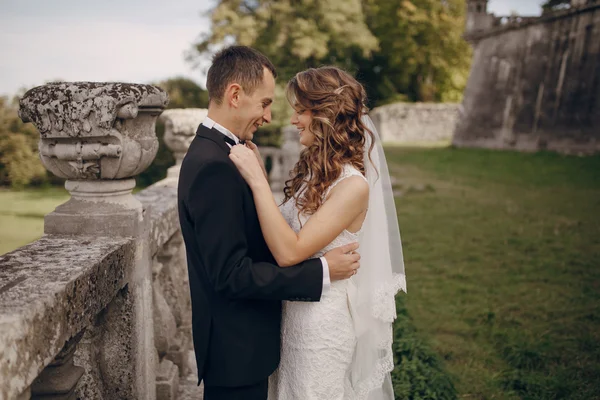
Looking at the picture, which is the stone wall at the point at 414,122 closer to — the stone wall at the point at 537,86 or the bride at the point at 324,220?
the stone wall at the point at 537,86

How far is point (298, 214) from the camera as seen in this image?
230cm

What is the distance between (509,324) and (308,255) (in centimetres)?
A: 367

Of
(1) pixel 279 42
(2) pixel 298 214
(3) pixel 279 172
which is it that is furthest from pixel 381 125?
(2) pixel 298 214

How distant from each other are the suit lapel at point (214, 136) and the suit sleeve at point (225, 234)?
14 centimetres

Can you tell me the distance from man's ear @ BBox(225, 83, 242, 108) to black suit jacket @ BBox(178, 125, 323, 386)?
0.46 ft

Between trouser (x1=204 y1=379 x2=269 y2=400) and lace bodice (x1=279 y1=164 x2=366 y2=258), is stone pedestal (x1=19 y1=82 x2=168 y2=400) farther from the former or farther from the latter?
lace bodice (x1=279 y1=164 x2=366 y2=258)

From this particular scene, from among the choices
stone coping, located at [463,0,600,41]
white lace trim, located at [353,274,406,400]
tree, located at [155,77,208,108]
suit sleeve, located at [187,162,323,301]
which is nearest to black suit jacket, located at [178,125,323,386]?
suit sleeve, located at [187,162,323,301]

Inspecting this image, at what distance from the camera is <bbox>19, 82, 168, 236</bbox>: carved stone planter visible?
195cm

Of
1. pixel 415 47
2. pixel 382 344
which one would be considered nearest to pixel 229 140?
pixel 382 344

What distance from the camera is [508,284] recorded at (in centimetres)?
603

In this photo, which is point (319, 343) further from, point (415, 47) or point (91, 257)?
point (415, 47)

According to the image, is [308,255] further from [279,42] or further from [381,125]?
[381,125]

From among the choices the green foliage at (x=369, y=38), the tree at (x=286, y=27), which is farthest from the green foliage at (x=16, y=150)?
the tree at (x=286, y=27)

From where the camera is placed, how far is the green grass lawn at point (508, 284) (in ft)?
13.5
